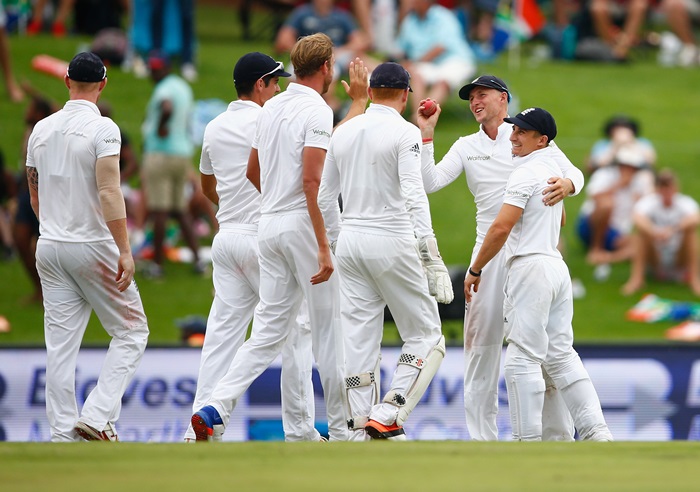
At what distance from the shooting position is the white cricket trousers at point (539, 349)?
7480mm

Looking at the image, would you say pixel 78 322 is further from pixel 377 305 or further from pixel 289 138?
pixel 377 305

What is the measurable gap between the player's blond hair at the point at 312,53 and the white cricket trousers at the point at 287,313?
93 centimetres

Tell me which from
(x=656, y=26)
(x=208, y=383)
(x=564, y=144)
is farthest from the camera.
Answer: (x=656, y=26)

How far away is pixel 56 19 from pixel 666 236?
12.2m

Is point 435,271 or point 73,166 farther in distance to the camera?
point 73,166

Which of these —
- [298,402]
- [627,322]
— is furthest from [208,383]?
[627,322]

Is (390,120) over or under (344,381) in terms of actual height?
over

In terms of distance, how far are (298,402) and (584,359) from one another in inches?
140

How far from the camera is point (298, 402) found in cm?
792

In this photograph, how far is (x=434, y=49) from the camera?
56.3ft

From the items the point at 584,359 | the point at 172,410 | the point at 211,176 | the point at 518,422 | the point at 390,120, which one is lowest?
the point at 172,410

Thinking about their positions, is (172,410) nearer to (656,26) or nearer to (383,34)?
(383,34)

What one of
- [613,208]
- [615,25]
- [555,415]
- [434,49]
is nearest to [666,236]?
[613,208]

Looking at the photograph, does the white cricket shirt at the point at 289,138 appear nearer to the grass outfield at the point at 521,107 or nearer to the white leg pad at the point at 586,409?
the white leg pad at the point at 586,409
